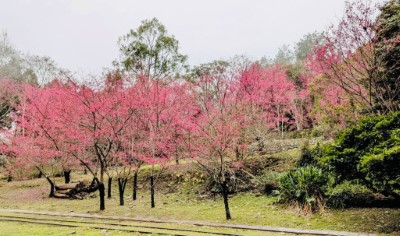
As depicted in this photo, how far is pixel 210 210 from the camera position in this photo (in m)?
13.6

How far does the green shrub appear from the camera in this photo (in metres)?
11.7

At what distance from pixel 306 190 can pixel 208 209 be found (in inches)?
164

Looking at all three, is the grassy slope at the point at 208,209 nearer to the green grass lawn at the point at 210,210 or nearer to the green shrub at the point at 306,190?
the green grass lawn at the point at 210,210

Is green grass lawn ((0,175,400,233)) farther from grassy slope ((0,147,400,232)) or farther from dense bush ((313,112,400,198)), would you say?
dense bush ((313,112,400,198))

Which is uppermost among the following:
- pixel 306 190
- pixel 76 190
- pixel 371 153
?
pixel 371 153

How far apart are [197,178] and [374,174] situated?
38.6 ft

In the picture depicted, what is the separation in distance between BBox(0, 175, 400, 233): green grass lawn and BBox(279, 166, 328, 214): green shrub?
1.42 feet

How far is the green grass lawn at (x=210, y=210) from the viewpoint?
32.8 feet

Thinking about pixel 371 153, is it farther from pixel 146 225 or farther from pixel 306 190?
pixel 146 225

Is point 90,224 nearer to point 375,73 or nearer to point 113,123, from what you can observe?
point 113,123

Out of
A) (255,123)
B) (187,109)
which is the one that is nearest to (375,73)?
(255,123)

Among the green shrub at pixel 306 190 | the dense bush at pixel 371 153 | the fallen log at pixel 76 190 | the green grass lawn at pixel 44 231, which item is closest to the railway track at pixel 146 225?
the green grass lawn at pixel 44 231

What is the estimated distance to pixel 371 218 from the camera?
33.0ft

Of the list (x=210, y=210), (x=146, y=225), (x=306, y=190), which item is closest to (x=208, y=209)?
(x=210, y=210)
